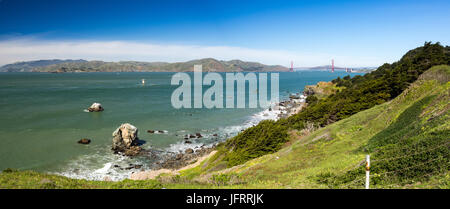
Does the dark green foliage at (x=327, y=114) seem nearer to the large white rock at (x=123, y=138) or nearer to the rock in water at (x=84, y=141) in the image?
the large white rock at (x=123, y=138)

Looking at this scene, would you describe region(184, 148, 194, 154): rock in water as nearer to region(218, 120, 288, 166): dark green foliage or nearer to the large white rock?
region(218, 120, 288, 166): dark green foliage

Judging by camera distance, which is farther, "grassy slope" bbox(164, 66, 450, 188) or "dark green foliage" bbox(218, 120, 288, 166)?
"dark green foliage" bbox(218, 120, 288, 166)

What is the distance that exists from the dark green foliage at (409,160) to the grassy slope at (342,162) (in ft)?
0.13

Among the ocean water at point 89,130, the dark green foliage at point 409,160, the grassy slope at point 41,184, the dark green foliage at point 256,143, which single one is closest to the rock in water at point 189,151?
the ocean water at point 89,130

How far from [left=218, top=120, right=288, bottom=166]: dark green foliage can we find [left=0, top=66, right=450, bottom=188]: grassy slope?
19.5ft

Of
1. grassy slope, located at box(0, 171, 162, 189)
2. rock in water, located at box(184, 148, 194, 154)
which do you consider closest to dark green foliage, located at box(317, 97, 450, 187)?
grassy slope, located at box(0, 171, 162, 189)

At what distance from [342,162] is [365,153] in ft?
4.98

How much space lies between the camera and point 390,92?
29.2 meters

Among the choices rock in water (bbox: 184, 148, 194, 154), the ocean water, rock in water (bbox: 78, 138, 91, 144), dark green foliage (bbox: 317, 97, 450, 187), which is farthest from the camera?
rock in water (bbox: 78, 138, 91, 144)

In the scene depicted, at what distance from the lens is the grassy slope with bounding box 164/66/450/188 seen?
28.3 feet

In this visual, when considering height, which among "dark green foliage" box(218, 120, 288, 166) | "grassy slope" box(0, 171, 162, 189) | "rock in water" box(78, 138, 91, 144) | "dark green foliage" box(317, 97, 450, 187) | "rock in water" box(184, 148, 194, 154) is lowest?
"rock in water" box(184, 148, 194, 154)

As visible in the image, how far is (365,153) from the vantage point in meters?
12.9

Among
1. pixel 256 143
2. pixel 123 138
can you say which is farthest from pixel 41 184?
pixel 123 138
